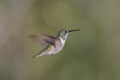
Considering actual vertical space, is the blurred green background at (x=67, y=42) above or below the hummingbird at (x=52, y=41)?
above

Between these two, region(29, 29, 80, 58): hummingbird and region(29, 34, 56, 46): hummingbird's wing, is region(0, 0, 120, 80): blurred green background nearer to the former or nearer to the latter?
region(29, 29, 80, 58): hummingbird

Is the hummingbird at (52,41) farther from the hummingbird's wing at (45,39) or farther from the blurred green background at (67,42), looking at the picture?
the blurred green background at (67,42)

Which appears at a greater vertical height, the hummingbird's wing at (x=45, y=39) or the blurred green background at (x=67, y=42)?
the blurred green background at (x=67, y=42)

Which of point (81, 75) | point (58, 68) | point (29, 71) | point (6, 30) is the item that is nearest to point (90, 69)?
point (81, 75)

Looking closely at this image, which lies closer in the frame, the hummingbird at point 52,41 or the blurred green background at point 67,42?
the hummingbird at point 52,41

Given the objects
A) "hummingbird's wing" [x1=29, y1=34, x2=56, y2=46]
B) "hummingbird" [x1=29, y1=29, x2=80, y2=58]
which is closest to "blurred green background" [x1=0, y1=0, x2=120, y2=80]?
"hummingbird" [x1=29, y1=29, x2=80, y2=58]

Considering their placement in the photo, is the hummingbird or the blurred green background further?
the blurred green background

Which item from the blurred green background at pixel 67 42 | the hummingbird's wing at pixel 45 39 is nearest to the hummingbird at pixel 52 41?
the hummingbird's wing at pixel 45 39

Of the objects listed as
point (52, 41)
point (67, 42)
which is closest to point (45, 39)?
point (52, 41)
